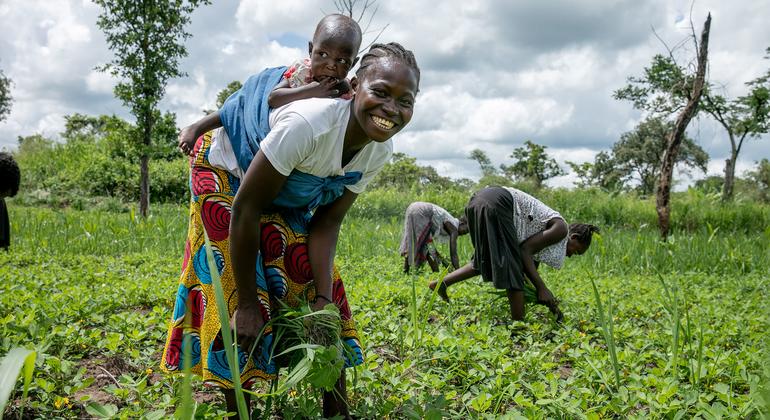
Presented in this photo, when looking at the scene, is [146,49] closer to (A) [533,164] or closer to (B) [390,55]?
(B) [390,55]

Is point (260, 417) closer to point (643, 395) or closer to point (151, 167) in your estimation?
point (643, 395)

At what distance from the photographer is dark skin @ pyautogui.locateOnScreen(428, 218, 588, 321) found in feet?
13.3

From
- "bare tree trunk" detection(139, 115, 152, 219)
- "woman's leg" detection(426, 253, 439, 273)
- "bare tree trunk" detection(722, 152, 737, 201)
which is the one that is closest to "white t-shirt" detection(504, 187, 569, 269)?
"woman's leg" detection(426, 253, 439, 273)

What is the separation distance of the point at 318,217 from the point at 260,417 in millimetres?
785

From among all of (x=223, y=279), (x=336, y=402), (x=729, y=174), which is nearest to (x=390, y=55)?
(x=223, y=279)

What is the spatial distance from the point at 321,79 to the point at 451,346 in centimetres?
150

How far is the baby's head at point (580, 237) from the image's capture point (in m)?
4.65

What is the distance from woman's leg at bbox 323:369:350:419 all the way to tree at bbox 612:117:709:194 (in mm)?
38654

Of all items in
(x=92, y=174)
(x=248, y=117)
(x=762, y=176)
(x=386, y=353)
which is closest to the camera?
Answer: (x=248, y=117)

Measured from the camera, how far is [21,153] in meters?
19.6

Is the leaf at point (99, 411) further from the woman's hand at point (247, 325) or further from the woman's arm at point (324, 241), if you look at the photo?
the woman's arm at point (324, 241)

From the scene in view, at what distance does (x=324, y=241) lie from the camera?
209 centimetres

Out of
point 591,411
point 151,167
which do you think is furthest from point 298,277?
point 151,167

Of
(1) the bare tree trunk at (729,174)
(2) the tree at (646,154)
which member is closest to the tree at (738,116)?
(1) the bare tree trunk at (729,174)
